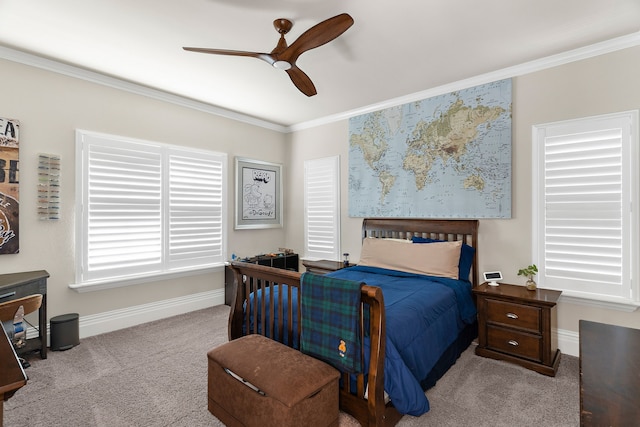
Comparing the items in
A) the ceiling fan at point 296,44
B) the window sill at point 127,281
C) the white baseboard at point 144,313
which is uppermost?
the ceiling fan at point 296,44

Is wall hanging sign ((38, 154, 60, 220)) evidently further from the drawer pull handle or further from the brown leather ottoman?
the brown leather ottoman

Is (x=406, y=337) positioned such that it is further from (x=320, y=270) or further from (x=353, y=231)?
(x=353, y=231)

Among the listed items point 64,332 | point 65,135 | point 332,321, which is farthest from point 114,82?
point 332,321

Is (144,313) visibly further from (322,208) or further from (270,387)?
(270,387)

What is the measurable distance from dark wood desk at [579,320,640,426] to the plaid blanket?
105 cm

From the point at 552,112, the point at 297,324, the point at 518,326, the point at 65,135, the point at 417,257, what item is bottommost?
the point at 518,326

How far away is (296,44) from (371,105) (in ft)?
7.53

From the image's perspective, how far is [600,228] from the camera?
2842 millimetres

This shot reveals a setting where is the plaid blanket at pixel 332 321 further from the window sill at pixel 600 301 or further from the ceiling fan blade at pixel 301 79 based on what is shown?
the window sill at pixel 600 301

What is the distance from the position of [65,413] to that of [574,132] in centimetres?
467

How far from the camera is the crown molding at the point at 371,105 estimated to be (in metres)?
2.85

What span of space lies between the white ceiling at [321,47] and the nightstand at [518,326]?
222 centimetres

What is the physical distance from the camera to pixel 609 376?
3.63 feet

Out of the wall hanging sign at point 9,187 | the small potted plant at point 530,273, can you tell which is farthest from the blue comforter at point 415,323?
the wall hanging sign at point 9,187
